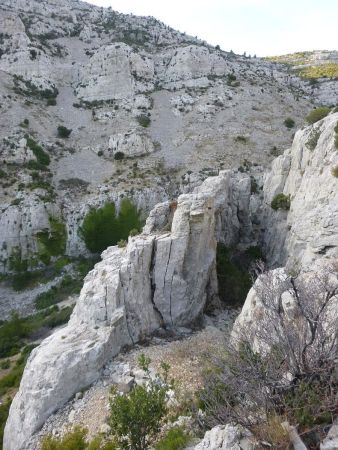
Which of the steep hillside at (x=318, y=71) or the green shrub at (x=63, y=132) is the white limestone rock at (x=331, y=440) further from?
the steep hillside at (x=318, y=71)

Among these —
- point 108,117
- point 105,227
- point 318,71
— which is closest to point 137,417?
point 105,227

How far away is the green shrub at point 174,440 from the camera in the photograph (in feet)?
31.0

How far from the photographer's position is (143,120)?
57406mm

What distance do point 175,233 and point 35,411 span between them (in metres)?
9.85

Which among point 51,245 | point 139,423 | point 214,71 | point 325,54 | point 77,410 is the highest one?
point 325,54

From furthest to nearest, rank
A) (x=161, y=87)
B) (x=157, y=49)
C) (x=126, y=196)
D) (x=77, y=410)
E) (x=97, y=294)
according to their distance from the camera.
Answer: (x=157, y=49) → (x=161, y=87) → (x=126, y=196) → (x=97, y=294) → (x=77, y=410)

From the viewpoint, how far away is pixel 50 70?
220 ft

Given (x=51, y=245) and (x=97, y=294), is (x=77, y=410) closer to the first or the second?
(x=97, y=294)

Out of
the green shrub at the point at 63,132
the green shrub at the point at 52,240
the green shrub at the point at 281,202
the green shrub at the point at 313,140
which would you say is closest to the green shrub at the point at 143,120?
the green shrub at the point at 63,132

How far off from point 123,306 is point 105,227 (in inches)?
884

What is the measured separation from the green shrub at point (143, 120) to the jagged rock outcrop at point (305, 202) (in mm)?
30202

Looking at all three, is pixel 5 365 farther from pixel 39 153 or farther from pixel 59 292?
pixel 39 153

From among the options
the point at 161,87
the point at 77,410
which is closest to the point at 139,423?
the point at 77,410

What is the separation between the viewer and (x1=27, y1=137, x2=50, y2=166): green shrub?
1905 inches
